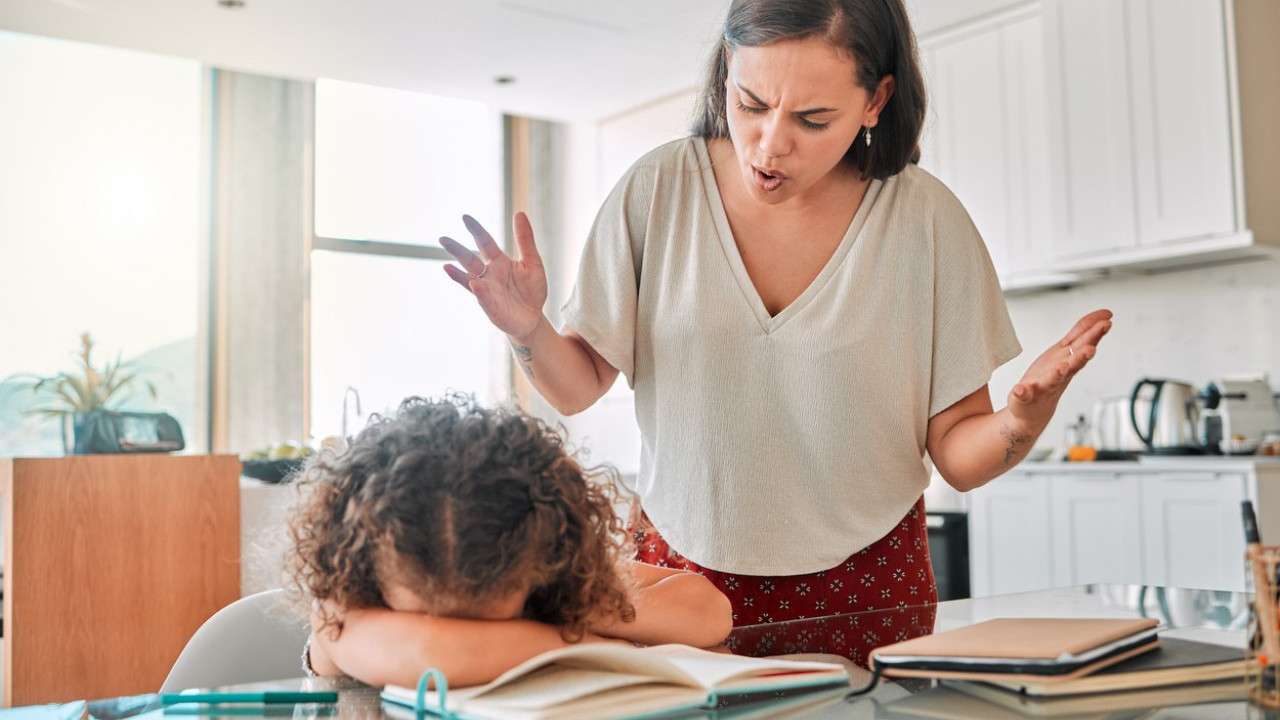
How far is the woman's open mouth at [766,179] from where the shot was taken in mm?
1328

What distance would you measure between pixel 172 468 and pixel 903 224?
8.84 feet

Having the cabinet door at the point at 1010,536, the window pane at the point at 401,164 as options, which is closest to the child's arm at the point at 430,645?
the cabinet door at the point at 1010,536

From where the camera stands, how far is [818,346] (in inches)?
53.9

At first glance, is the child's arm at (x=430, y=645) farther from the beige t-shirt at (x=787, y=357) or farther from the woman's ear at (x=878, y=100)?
the woman's ear at (x=878, y=100)

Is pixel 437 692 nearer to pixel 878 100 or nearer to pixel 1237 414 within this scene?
pixel 878 100

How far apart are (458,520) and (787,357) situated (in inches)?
26.6

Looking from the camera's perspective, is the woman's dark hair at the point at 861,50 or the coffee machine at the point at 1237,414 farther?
the coffee machine at the point at 1237,414

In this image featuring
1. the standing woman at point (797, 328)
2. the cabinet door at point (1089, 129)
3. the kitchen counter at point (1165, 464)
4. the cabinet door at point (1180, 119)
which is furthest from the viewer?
the cabinet door at point (1089, 129)

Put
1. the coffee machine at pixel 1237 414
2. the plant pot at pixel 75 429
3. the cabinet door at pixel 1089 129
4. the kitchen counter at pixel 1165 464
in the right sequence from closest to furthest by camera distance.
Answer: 1. the plant pot at pixel 75 429
2. the kitchen counter at pixel 1165 464
3. the coffee machine at pixel 1237 414
4. the cabinet door at pixel 1089 129

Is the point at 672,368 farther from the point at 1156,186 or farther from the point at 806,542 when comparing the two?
the point at 1156,186

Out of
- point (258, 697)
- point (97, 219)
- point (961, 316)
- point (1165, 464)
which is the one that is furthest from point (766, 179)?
point (97, 219)

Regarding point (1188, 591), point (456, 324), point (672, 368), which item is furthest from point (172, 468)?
point (456, 324)

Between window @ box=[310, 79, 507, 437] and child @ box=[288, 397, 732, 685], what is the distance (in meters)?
5.26

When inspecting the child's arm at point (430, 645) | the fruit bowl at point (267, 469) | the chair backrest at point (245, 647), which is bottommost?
the chair backrest at point (245, 647)
